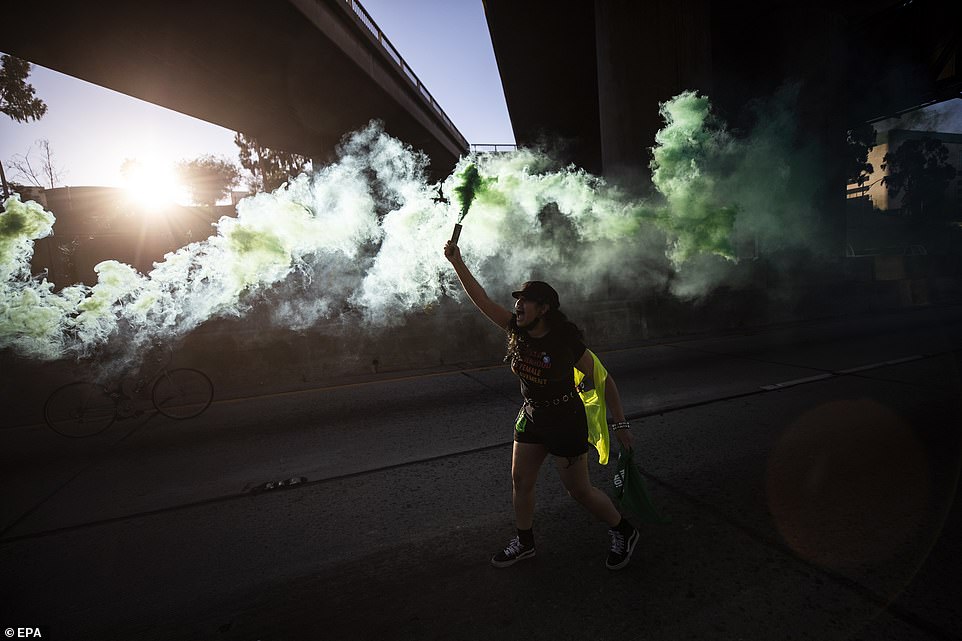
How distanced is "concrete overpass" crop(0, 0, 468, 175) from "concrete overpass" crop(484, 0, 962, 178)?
21.1ft

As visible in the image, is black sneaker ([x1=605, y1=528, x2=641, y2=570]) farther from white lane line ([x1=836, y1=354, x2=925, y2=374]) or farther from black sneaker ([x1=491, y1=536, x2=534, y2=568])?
white lane line ([x1=836, y1=354, x2=925, y2=374])

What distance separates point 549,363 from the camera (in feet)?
9.14

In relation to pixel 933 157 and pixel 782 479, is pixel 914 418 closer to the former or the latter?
pixel 782 479

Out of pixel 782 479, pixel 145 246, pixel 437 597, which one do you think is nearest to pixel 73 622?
pixel 437 597

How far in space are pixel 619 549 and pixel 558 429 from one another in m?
0.92

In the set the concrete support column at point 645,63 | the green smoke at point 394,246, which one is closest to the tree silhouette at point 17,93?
the green smoke at point 394,246

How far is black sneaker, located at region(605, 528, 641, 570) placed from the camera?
2836 mm

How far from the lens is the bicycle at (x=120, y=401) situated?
21.7ft

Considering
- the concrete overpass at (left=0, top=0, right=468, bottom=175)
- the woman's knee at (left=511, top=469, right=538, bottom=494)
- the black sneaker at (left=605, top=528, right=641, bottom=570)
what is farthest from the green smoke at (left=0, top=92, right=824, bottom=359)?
the concrete overpass at (left=0, top=0, right=468, bottom=175)

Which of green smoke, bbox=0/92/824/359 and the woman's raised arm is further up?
green smoke, bbox=0/92/824/359

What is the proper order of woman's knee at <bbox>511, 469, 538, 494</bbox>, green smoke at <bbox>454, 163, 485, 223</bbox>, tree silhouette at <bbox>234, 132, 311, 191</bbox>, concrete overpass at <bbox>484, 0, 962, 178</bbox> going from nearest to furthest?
1. woman's knee at <bbox>511, 469, 538, 494</bbox>
2. green smoke at <bbox>454, 163, 485, 223</bbox>
3. concrete overpass at <bbox>484, 0, 962, 178</bbox>
4. tree silhouette at <bbox>234, 132, 311, 191</bbox>

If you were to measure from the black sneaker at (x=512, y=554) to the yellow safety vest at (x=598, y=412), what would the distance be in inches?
30.3

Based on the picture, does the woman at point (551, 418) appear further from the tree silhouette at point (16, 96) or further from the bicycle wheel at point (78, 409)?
the tree silhouette at point (16, 96)

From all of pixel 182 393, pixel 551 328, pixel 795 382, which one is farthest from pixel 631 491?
pixel 182 393
